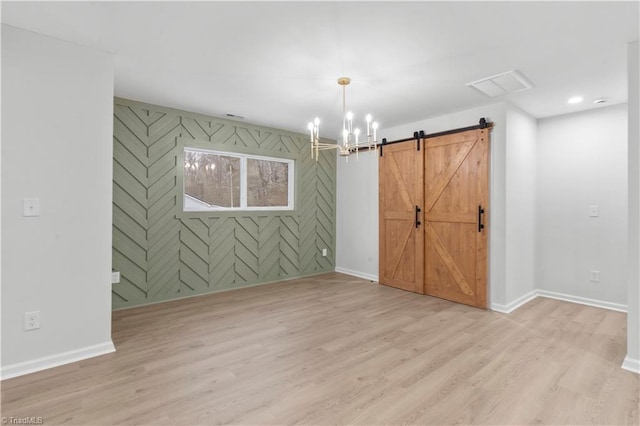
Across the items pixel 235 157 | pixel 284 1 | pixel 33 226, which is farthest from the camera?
pixel 235 157

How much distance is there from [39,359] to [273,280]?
3.14 meters

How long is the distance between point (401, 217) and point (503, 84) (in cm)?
224

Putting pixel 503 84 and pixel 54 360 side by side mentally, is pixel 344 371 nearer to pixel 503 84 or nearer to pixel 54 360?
pixel 54 360

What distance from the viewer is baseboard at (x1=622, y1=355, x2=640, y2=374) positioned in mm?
2447

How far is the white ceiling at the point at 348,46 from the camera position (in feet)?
6.81

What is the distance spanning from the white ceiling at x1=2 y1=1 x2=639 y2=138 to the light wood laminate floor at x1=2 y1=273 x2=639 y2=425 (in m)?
2.51

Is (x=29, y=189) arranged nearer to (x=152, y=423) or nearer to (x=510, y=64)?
(x=152, y=423)

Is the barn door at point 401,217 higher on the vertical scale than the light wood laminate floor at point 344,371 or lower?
higher

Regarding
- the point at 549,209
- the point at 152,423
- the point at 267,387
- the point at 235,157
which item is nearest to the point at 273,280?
the point at 235,157

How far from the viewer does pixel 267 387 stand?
7.28ft

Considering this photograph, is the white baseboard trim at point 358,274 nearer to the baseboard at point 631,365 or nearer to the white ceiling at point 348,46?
the white ceiling at point 348,46

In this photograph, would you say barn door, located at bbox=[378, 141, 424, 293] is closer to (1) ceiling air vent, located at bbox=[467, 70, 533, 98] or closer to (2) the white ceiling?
(2) the white ceiling
